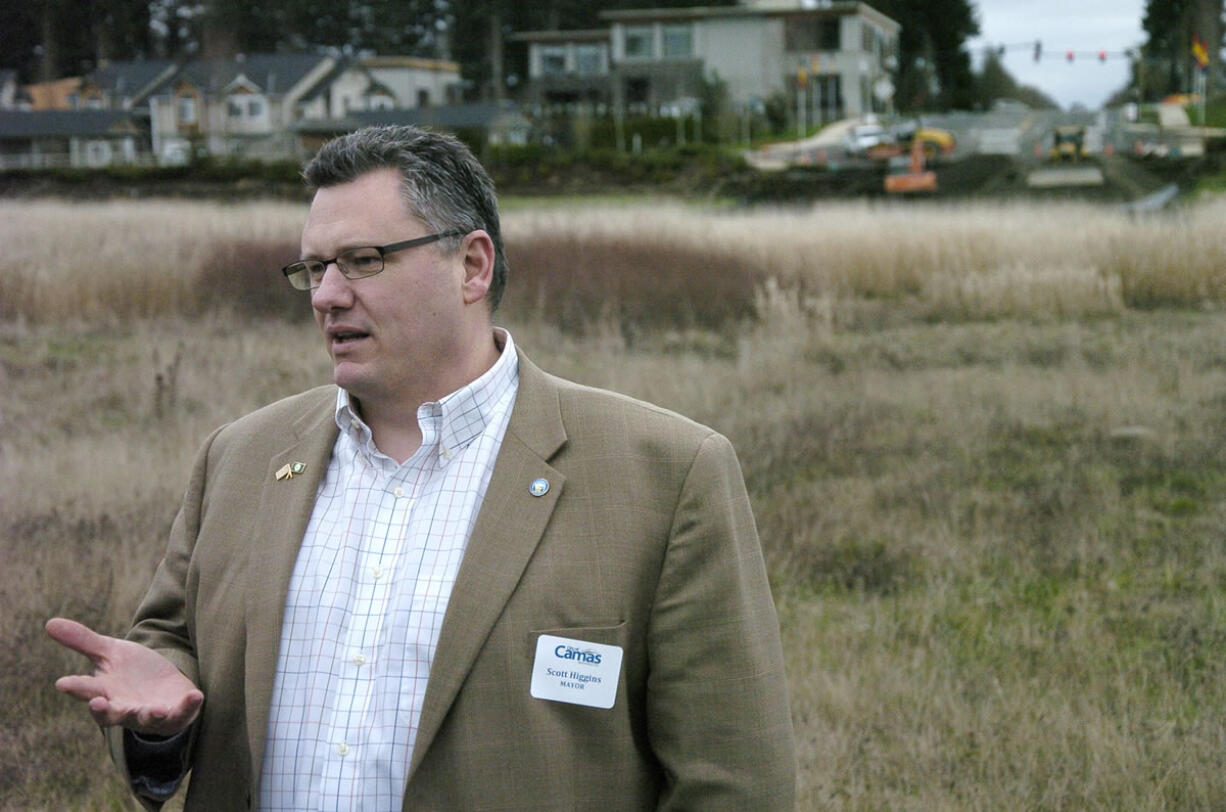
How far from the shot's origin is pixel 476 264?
2.06 metres

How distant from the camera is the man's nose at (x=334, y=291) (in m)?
1.94

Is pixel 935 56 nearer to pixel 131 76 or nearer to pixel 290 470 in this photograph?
pixel 131 76

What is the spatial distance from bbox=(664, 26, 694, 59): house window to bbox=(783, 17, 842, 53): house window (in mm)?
1118

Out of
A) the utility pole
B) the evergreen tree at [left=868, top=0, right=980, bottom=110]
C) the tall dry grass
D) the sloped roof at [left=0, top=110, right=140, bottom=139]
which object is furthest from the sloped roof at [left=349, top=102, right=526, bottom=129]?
the evergreen tree at [left=868, top=0, right=980, bottom=110]

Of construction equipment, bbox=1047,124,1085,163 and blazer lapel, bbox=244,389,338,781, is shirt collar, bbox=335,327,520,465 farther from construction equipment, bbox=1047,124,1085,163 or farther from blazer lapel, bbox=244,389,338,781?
construction equipment, bbox=1047,124,1085,163

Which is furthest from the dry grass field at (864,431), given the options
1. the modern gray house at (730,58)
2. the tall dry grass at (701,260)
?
the modern gray house at (730,58)

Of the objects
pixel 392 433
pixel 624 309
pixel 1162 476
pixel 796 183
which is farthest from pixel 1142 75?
pixel 392 433

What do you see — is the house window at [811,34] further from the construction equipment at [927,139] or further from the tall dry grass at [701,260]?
the tall dry grass at [701,260]

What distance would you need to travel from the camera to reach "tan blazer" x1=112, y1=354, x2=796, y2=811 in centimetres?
177

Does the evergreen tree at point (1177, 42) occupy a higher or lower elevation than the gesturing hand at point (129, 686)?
higher

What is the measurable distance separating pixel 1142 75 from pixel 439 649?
41.2 ft

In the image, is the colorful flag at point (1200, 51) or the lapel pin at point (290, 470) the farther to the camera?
the colorful flag at point (1200, 51)

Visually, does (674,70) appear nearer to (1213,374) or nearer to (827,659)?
(1213,374)

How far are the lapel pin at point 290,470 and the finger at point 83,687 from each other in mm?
412
